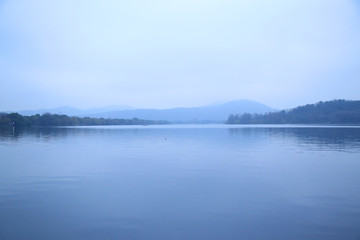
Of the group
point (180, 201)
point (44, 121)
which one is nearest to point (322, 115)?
point (44, 121)

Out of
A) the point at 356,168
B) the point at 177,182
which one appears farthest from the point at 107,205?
the point at 356,168

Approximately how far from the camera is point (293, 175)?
11883 mm

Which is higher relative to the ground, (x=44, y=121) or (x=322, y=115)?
(x=322, y=115)

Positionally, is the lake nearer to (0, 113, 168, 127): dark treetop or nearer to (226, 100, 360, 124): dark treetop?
(0, 113, 168, 127): dark treetop

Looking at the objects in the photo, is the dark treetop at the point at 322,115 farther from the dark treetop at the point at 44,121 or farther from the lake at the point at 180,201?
the lake at the point at 180,201

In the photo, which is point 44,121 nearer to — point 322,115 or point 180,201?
point 180,201

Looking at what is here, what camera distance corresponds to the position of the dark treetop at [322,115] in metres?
106

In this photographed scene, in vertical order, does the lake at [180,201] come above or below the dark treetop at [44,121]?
below

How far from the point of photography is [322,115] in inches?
4633

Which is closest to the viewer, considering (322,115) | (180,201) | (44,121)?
(180,201)

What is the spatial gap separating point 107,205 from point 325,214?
594cm

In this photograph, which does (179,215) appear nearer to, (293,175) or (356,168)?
(293,175)

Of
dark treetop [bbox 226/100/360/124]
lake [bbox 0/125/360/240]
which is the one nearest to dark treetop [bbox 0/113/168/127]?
Answer: dark treetop [bbox 226/100/360/124]

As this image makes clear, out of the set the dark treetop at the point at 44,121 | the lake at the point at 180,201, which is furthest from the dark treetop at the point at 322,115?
the lake at the point at 180,201
